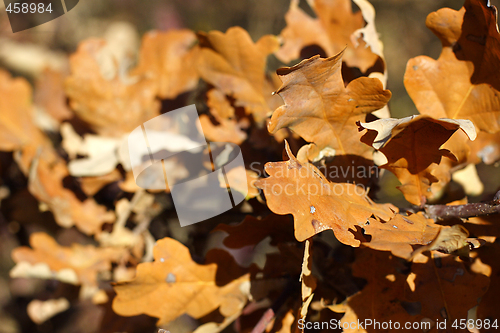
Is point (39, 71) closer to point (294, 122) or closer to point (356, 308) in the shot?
point (294, 122)

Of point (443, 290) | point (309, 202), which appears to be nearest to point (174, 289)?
point (309, 202)

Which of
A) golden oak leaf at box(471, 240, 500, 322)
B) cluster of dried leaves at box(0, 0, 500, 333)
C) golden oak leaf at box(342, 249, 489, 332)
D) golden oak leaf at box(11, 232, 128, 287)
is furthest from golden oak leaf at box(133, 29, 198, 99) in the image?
golden oak leaf at box(471, 240, 500, 322)

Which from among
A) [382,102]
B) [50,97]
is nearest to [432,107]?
[382,102]

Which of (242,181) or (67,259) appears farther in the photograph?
(67,259)

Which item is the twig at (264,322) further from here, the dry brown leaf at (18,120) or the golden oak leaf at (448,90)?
the dry brown leaf at (18,120)
